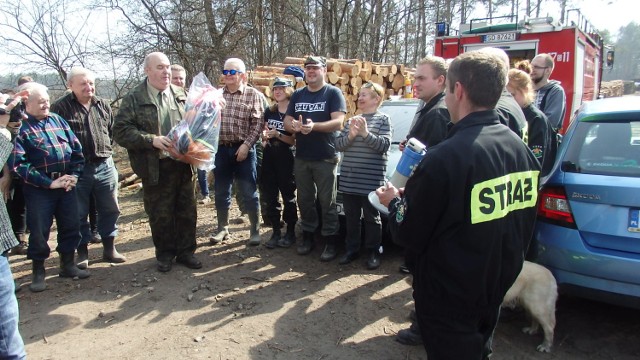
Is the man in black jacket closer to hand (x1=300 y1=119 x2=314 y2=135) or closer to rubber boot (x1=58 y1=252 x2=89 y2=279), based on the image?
hand (x1=300 y1=119 x2=314 y2=135)

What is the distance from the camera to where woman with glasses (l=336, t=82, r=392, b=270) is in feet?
13.8

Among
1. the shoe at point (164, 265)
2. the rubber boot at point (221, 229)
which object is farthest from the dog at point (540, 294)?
the rubber boot at point (221, 229)

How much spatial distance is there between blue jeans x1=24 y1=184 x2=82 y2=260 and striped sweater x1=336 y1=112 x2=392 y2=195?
2.65 metres

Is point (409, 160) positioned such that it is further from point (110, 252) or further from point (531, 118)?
point (110, 252)

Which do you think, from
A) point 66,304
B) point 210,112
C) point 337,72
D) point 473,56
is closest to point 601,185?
point 473,56

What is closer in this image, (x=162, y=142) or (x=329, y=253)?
(x=162, y=142)

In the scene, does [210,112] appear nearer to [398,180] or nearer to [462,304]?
[398,180]

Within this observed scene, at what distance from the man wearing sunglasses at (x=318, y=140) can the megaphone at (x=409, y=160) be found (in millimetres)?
2137

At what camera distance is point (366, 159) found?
13.9 feet

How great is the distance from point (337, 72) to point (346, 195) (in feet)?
14.7

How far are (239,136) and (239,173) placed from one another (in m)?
0.44

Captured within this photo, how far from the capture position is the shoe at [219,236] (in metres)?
5.15

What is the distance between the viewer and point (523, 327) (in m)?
3.34

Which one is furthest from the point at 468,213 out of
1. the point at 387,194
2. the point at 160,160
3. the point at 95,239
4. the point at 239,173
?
the point at 95,239
